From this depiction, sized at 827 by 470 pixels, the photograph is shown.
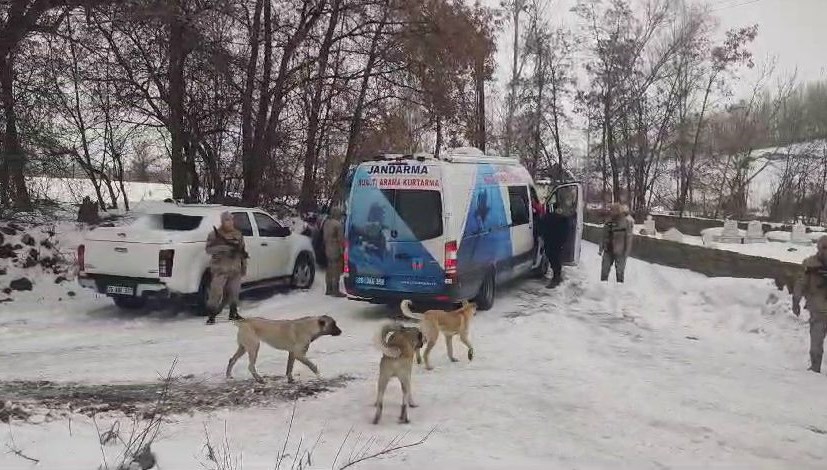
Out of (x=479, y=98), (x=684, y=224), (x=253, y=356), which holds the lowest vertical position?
(x=253, y=356)

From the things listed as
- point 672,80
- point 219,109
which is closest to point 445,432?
point 219,109

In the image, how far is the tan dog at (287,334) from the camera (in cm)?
646

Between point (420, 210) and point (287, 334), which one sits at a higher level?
point (420, 210)

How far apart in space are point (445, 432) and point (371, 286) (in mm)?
4786

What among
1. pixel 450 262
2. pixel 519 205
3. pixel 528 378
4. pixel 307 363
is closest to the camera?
pixel 307 363

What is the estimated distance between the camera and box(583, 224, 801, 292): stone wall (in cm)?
1091

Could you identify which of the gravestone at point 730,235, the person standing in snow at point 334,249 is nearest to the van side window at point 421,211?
the person standing in snow at point 334,249

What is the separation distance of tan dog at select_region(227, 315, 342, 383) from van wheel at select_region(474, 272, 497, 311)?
460cm

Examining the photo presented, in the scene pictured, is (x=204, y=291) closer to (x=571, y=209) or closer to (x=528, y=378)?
(x=528, y=378)

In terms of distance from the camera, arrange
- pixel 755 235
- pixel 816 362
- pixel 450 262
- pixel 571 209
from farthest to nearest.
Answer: pixel 755 235
pixel 571 209
pixel 450 262
pixel 816 362

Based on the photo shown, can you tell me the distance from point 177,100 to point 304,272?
4826 millimetres

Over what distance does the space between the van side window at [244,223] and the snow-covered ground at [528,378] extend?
1242 mm

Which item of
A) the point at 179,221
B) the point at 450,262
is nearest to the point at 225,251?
the point at 179,221

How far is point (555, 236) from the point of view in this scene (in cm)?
1261
